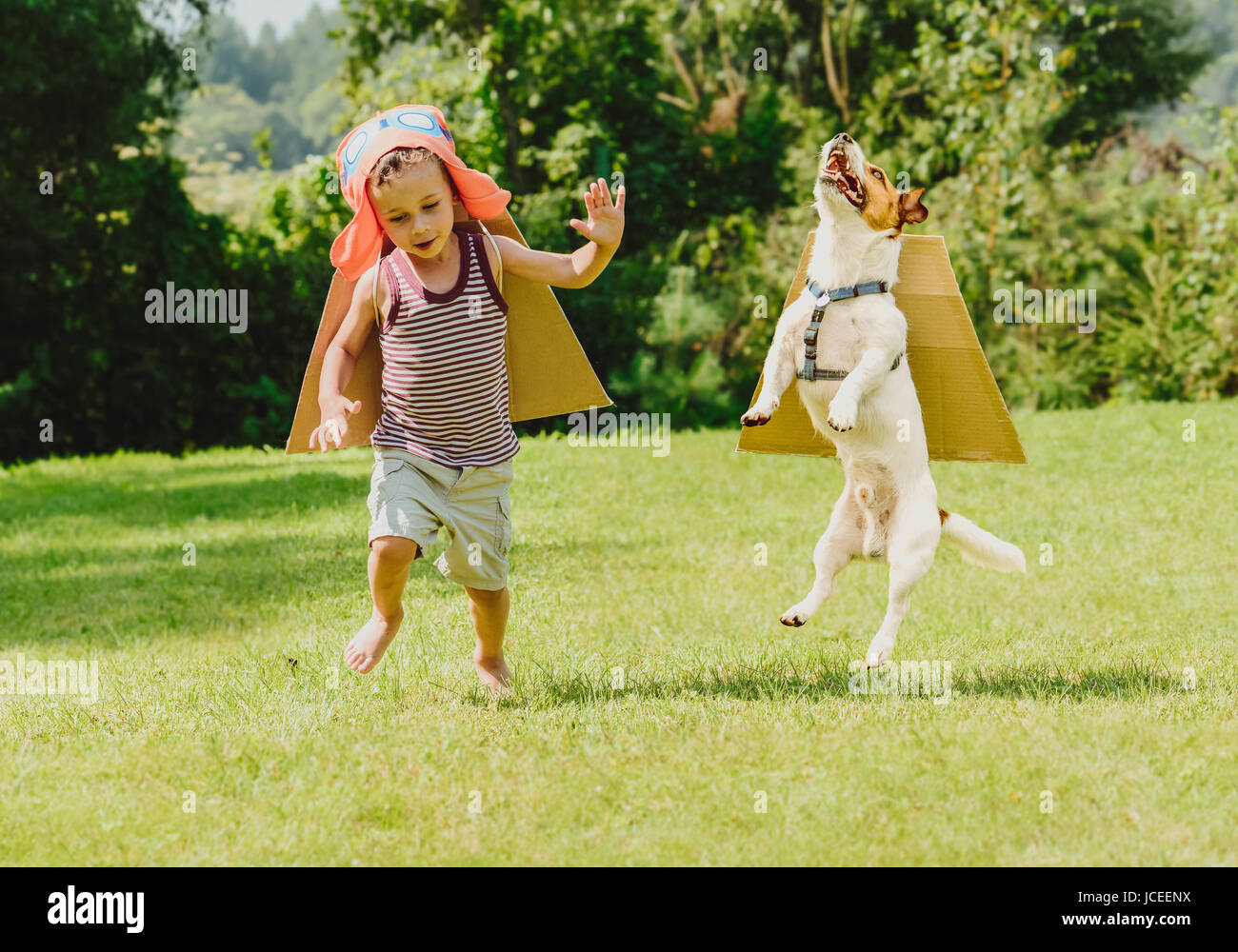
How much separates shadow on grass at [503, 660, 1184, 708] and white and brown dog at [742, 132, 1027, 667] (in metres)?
0.49

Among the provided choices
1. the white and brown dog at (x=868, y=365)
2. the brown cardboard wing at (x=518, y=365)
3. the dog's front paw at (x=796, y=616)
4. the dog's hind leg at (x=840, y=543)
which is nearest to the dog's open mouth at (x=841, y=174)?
the white and brown dog at (x=868, y=365)

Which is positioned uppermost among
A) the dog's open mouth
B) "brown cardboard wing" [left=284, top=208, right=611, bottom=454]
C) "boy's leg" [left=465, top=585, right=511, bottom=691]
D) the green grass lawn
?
the dog's open mouth

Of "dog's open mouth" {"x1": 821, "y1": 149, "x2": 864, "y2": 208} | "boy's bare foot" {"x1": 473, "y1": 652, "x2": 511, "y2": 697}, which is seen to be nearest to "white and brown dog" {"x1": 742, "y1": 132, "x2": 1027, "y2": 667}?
"dog's open mouth" {"x1": 821, "y1": 149, "x2": 864, "y2": 208}

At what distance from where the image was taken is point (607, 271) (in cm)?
1864

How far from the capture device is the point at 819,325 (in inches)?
177

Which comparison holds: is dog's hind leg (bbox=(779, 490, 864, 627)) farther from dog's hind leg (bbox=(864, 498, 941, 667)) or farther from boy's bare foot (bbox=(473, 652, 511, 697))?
boy's bare foot (bbox=(473, 652, 511, 697))

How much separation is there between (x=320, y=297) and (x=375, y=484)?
42.7 ft

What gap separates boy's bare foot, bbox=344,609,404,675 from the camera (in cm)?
480

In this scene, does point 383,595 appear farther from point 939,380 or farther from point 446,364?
point 939,380

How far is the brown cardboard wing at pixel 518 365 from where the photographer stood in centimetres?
491

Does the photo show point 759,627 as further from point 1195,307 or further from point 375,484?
point 1195,307

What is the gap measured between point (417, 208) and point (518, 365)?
87 cm
